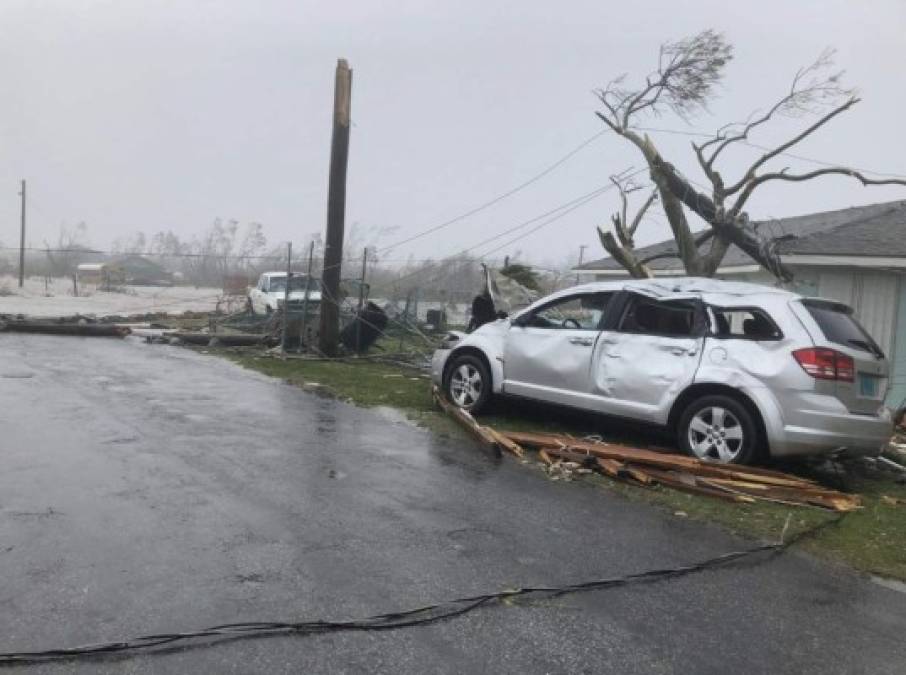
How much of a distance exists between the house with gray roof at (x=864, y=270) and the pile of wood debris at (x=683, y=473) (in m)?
6.41

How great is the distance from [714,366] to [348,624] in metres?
4.67

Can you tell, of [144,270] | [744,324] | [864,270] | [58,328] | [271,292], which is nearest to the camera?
[744,324]

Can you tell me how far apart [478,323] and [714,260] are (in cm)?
398

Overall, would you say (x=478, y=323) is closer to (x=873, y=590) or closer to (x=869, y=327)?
(x=869, y=327)

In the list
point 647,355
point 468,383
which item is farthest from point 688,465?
point 468,383

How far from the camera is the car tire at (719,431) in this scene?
23.2 ft

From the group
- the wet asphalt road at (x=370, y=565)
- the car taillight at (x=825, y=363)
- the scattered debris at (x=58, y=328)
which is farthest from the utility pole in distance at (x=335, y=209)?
the car taillight at (x=825, y=363)

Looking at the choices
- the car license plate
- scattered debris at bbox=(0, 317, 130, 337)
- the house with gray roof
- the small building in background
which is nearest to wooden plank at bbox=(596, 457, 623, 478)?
the car license plate

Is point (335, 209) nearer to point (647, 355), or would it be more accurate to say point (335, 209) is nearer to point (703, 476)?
point (647, 355)

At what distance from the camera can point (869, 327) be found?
41.9 ft

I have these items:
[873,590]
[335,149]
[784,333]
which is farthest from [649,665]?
[335,149]

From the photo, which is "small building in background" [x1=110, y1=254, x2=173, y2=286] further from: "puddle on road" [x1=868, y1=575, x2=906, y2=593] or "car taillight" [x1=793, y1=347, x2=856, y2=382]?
"puddle on road" [x1=868, y1=575, x2=906, y2=593]

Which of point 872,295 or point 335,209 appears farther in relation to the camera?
point 335,209

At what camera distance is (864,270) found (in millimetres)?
12789
